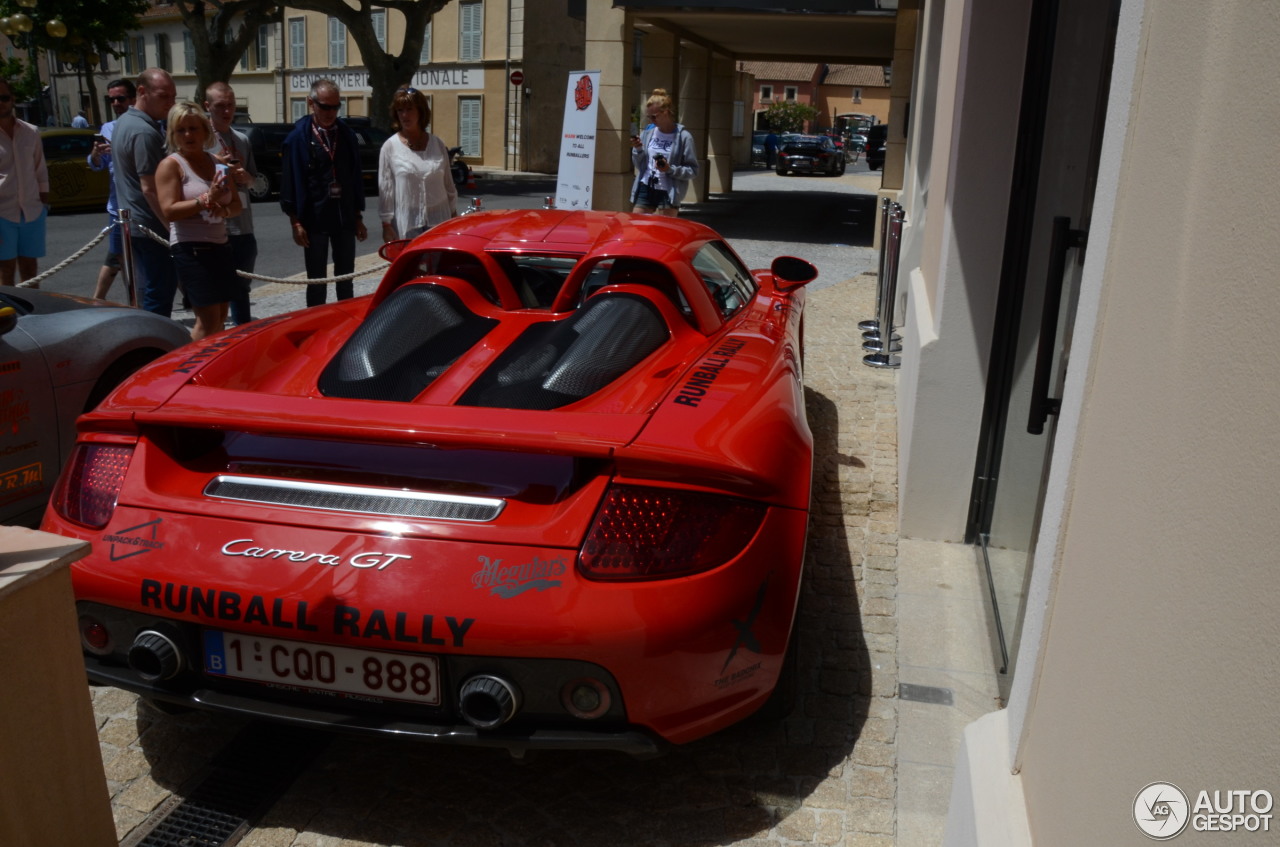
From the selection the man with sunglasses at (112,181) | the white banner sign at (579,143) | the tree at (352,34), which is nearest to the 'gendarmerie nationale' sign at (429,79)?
the tree at (352,34)

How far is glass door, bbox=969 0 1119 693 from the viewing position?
327 centimetres

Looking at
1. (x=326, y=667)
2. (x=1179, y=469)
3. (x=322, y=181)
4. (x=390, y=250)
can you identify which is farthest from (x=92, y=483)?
(x=322, y=181)

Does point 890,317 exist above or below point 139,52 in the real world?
below

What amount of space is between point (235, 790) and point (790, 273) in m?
3.18

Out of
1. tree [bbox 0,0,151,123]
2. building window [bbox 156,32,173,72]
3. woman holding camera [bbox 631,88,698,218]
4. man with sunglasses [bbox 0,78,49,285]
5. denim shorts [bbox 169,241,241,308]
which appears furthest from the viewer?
building window [bbox 156,32,173,72]

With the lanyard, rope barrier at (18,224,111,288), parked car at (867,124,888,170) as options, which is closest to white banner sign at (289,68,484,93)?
parked car at (867,124,888,170)

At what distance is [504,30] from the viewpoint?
37.2 meters

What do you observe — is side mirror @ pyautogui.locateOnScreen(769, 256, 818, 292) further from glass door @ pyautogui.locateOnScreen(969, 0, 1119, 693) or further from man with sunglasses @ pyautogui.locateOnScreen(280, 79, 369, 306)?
man with sunglasses @ pyautogui.locateOnScreen(280, 79, 369, 306)

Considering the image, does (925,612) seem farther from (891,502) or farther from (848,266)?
(848,266)

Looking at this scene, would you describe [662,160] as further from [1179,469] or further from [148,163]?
[1179,469]

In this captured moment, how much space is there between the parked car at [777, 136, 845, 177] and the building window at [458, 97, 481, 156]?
427 inches

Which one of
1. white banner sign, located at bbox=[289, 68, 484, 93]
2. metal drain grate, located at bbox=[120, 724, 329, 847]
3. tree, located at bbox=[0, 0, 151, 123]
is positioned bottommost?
metal drain grate, located at bbox=[120, 724, 329, 847]

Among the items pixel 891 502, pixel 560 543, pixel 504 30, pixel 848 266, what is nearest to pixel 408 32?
pixel 504 30

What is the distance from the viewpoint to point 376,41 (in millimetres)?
29625
